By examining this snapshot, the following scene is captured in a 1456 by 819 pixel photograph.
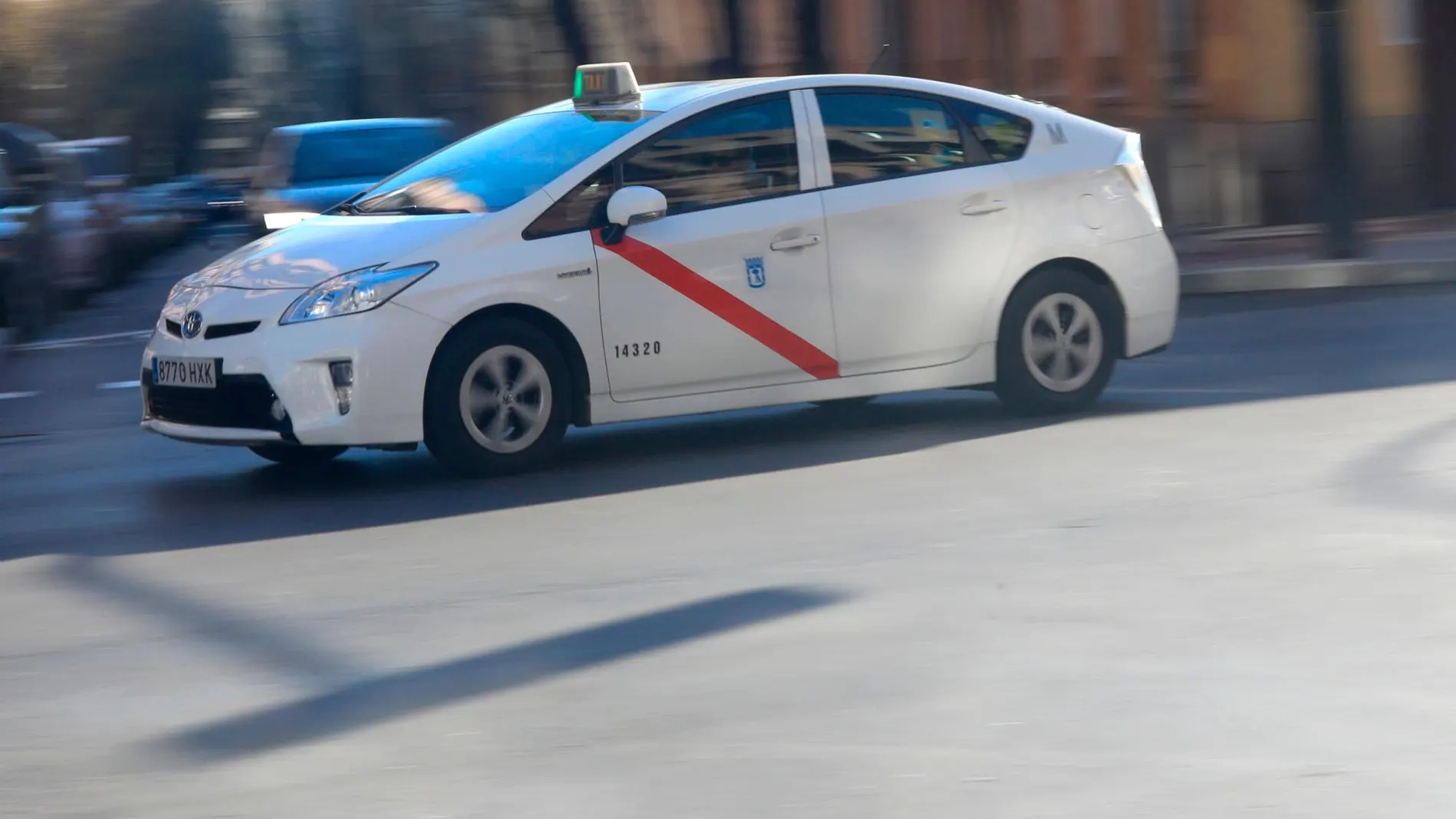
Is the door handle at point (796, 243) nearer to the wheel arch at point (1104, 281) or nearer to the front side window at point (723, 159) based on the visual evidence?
the front side window at point (723, 159)

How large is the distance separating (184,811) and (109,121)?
5413 cm

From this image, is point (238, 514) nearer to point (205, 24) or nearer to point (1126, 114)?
point (1126, 114)

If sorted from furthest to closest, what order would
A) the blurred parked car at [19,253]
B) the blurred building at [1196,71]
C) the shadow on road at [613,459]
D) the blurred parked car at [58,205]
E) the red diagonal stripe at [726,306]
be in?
the blurred building at [1196,71]
the blurred parked car at [58,205]
the blurred parked car at [19,253]
the red diagonal stripe at [726,306]
the shadow on road at [613,459]

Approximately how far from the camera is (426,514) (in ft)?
24.0

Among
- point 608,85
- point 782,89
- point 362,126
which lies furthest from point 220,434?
point 362,126

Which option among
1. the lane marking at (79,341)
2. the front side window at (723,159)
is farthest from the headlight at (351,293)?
the lane marking at (79,341)

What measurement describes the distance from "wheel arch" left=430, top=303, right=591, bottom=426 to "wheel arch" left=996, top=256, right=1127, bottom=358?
2111mm

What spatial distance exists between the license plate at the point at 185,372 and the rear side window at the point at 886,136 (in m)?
2.63

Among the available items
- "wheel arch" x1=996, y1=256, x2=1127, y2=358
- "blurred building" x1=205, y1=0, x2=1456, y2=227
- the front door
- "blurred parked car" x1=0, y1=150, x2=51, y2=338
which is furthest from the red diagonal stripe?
"blurred building" x1=205, y1=0, x2=1456, y2=227

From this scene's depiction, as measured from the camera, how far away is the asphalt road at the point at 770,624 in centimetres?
420

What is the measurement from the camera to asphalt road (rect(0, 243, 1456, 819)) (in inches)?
165

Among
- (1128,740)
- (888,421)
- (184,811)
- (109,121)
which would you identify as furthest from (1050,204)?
(109,121)

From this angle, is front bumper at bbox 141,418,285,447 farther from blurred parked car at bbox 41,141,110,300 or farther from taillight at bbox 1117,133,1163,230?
blurred parked car at bbox 41,141,110,300

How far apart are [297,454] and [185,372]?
2.85ft
